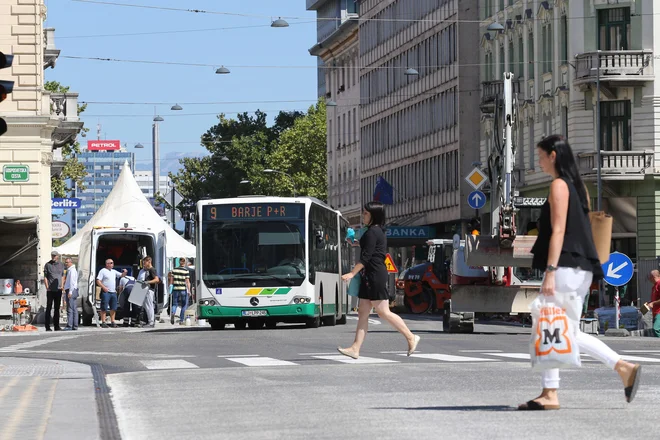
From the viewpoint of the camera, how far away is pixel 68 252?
54438 millimetres

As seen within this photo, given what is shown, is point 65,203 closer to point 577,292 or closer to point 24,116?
point 24,116

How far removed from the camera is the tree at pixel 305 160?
410ft

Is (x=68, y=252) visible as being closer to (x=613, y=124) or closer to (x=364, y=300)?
(x=613, y=124)

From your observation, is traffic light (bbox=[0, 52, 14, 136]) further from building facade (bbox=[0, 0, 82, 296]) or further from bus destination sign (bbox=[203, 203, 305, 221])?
building facade (bbox=[0, 0, 82, 296])

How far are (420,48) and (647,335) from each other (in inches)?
2264

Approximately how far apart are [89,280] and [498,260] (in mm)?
16369

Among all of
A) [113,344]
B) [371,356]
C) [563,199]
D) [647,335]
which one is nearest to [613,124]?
[647,335]

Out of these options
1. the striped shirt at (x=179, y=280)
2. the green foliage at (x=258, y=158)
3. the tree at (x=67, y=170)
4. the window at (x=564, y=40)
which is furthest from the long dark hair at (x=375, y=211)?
the green foliage at (x=258, y=158)

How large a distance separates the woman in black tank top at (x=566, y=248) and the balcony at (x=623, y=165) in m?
43.8

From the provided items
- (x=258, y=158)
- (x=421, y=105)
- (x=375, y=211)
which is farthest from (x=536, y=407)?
(x=258, y=158)

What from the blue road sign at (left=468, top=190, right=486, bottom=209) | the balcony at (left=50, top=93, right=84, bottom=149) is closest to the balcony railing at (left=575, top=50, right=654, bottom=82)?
the blue road sign at (left=468, top=190, right=486, bottom=209)

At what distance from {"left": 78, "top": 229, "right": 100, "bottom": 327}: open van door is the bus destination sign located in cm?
784

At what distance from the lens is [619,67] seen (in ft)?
181

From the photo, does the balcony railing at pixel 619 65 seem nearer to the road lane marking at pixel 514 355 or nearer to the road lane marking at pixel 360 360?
the road lane marking at pixel 514 355
